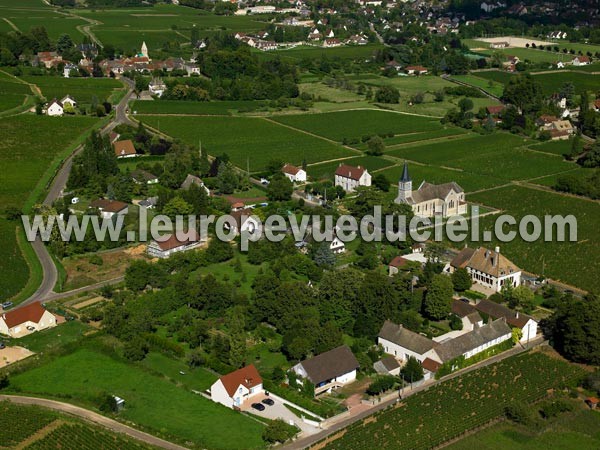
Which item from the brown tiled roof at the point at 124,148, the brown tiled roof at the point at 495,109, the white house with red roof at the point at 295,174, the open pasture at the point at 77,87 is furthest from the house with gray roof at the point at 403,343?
the open pasture at the point at 77,87

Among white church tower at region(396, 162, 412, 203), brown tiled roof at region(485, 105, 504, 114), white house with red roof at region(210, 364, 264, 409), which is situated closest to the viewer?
white house with red roof at region(210, 364, 264, 409)

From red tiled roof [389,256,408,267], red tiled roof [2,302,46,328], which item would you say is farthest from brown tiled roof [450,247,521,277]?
red tiled roof [2,302,46,328]

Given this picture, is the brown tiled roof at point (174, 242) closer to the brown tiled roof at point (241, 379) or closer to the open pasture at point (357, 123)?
the brown tiled roof at point (241, 379)

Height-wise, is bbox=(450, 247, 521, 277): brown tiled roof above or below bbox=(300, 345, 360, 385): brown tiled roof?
above

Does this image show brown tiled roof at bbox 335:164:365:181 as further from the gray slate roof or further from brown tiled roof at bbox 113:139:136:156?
the gray slate roof

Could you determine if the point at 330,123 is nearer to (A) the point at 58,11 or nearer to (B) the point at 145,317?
(B) the point at 145,317

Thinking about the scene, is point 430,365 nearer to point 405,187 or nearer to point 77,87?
point 405,187

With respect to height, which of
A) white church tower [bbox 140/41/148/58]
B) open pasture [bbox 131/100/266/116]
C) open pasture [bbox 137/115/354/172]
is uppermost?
white church tower [bbox 140/41/148/58]
